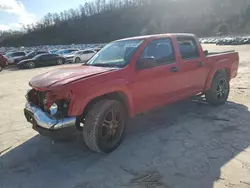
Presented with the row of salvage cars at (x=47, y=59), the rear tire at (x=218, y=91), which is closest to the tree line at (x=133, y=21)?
the row of salvage cars at (x=47, y=59)

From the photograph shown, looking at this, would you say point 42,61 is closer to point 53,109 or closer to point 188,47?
point 188,47

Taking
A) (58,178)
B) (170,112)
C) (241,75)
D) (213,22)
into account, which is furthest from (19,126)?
(213,22)

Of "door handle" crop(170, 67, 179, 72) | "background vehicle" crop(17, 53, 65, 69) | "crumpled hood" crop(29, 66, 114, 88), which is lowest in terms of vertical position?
"background vehicle" crop(17, 53, 65, 69)

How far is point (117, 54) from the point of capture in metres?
4.82

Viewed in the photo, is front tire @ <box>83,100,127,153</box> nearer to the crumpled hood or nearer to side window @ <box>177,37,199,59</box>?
the crumpled hood

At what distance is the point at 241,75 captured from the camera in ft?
33.7

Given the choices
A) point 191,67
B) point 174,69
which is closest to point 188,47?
point 191,67

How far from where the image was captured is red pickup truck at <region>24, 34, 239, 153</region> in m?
3.61

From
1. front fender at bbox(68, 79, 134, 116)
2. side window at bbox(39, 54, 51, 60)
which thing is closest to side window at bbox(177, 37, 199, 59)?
front fender at bbox(68, 79, 134, 116)

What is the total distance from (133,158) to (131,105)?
0.86m

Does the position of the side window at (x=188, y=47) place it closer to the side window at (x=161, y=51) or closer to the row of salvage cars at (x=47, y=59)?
the side window at (x=161, y=51)

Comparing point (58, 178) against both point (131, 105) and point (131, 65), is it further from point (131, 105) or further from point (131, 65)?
point (131, 65)

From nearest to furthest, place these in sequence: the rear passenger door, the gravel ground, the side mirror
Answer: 1. the gravel ground
2. the side mirror
3. the rear passenger door

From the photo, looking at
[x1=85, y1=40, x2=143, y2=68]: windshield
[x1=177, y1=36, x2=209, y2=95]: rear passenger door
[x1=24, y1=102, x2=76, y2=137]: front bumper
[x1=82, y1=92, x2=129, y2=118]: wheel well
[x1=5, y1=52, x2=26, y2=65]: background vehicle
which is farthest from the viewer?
[x1=5, y1=52, x2=26, y2=65]: background vehicle
